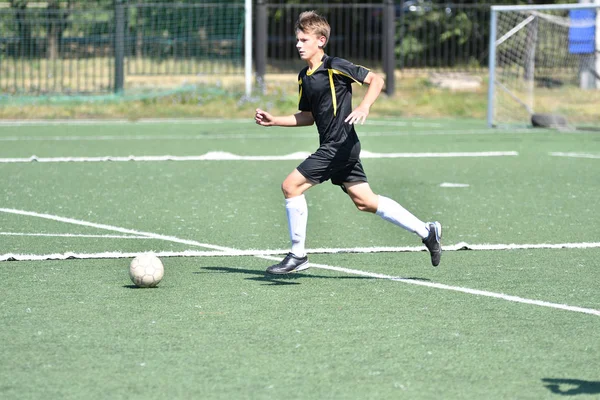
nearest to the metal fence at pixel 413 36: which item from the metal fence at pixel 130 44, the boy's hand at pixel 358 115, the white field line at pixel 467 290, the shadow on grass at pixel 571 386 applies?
the metal fence at pixel 130 44

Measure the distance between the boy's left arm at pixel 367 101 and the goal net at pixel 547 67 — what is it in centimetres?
1479

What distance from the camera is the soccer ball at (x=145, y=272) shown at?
6.98m

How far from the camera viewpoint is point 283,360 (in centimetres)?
523

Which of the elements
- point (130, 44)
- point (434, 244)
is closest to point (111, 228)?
point (434, 244)

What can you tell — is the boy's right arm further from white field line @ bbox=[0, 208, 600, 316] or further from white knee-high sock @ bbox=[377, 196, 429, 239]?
white field line @ bbox=[0, 208, 600, 316]

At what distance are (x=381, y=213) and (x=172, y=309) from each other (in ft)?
5.81

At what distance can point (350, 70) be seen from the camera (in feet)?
23.9

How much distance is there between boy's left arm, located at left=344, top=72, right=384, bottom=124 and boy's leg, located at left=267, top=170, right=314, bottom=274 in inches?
23.0

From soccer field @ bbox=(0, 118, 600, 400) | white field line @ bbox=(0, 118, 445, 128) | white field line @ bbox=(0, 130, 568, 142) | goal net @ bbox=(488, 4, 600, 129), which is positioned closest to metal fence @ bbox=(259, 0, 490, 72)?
goal net @ bbox=(488, 4, 600, 129)

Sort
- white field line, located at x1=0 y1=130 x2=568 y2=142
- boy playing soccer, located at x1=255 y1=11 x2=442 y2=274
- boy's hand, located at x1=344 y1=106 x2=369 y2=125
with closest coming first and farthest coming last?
boy's hand, located at x1=344 y1=106 x2=369 y2=125, boy playing soccer, located at x1=255 y1=11 x2=442 y2=274, white field line, located at x1=0 y1=130 x2=568 y2=142

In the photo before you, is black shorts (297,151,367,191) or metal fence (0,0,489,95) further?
metal fence (0,0,489,95)

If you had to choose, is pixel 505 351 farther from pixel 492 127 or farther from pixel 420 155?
pixel 492 127

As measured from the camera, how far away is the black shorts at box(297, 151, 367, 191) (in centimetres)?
732

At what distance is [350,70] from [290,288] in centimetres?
150
